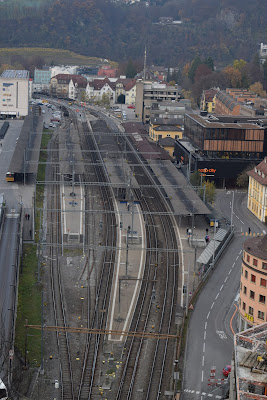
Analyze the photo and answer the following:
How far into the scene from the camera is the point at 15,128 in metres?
83.0

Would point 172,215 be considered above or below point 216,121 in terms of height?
below

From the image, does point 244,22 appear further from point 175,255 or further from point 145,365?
point 145,365

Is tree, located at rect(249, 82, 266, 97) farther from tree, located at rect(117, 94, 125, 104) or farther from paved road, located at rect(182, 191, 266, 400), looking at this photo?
paved road, located at rect(182, 191, 266, 400)

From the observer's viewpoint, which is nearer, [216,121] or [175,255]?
[175,255]

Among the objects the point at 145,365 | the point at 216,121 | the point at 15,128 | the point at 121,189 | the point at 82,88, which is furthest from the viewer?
the point at 82,88

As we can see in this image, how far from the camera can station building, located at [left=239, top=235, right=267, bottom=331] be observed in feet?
103

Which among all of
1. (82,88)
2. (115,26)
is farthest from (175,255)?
(115,26)

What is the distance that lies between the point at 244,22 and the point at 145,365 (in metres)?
145

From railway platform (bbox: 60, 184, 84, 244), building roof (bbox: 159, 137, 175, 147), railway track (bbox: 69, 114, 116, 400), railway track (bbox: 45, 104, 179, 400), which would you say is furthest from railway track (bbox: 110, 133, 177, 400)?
building roof (bbox: 159, 137, 175, 147)

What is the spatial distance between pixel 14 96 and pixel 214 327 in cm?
6394

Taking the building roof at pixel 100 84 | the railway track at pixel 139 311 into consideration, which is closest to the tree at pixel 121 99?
the building roof at pixel 100 84

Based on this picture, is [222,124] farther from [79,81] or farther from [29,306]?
[79,81]

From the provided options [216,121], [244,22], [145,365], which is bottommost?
[145,365]

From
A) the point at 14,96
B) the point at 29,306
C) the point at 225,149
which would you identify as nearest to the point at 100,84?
the point at 14,96
